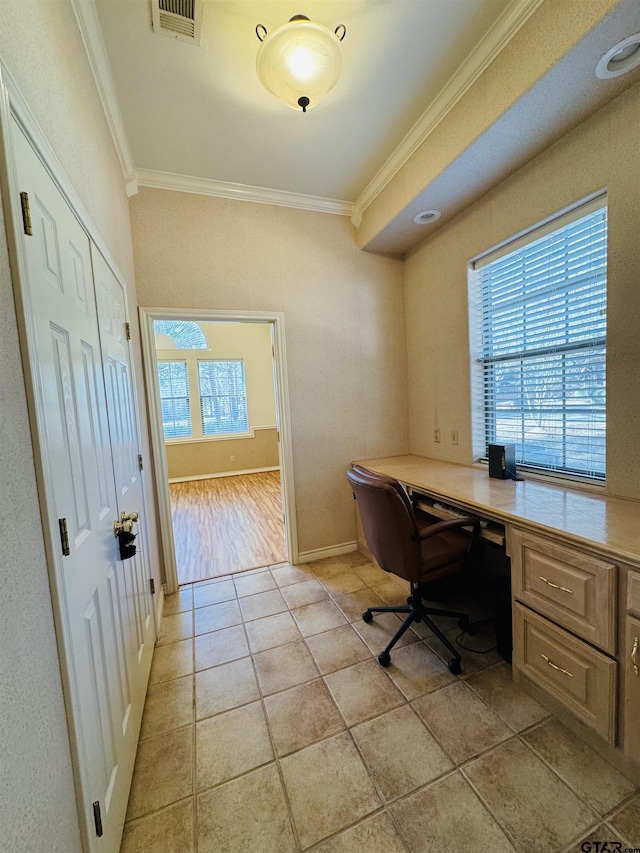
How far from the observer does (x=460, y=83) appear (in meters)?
1.69

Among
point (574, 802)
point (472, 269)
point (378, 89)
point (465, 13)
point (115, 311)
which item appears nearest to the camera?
point (574, 802)

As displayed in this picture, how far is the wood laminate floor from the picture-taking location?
290 cm

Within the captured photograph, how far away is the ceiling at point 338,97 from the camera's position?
1.39 metres

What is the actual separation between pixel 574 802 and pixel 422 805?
0.51 metres

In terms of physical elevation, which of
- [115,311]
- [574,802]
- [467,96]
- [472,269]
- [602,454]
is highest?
[467,96]

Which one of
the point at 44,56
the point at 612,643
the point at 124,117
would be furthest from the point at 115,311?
the point at 612,643

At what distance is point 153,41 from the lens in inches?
57.9

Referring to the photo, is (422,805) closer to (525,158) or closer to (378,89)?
(525,158)

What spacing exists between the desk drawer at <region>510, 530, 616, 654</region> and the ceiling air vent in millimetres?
2614

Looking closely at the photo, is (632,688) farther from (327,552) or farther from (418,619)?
(327,552)

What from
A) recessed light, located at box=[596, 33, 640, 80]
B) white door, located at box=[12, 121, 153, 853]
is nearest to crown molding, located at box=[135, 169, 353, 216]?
white door, located at box=[12, 121, 153, 853]

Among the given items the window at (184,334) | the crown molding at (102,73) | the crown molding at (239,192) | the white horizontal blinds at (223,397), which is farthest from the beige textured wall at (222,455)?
the crown molding at (102,73)

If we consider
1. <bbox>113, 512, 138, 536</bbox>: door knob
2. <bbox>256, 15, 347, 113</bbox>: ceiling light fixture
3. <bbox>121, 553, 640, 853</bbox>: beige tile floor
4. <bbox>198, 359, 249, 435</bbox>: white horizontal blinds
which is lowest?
<bbox>121, 553, 640, 853</bbox>: beige tile floor

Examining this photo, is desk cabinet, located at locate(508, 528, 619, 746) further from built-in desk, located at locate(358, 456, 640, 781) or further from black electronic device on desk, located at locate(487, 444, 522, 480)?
black electronic device on desk, located at locate(487, 444, 522, 480)
